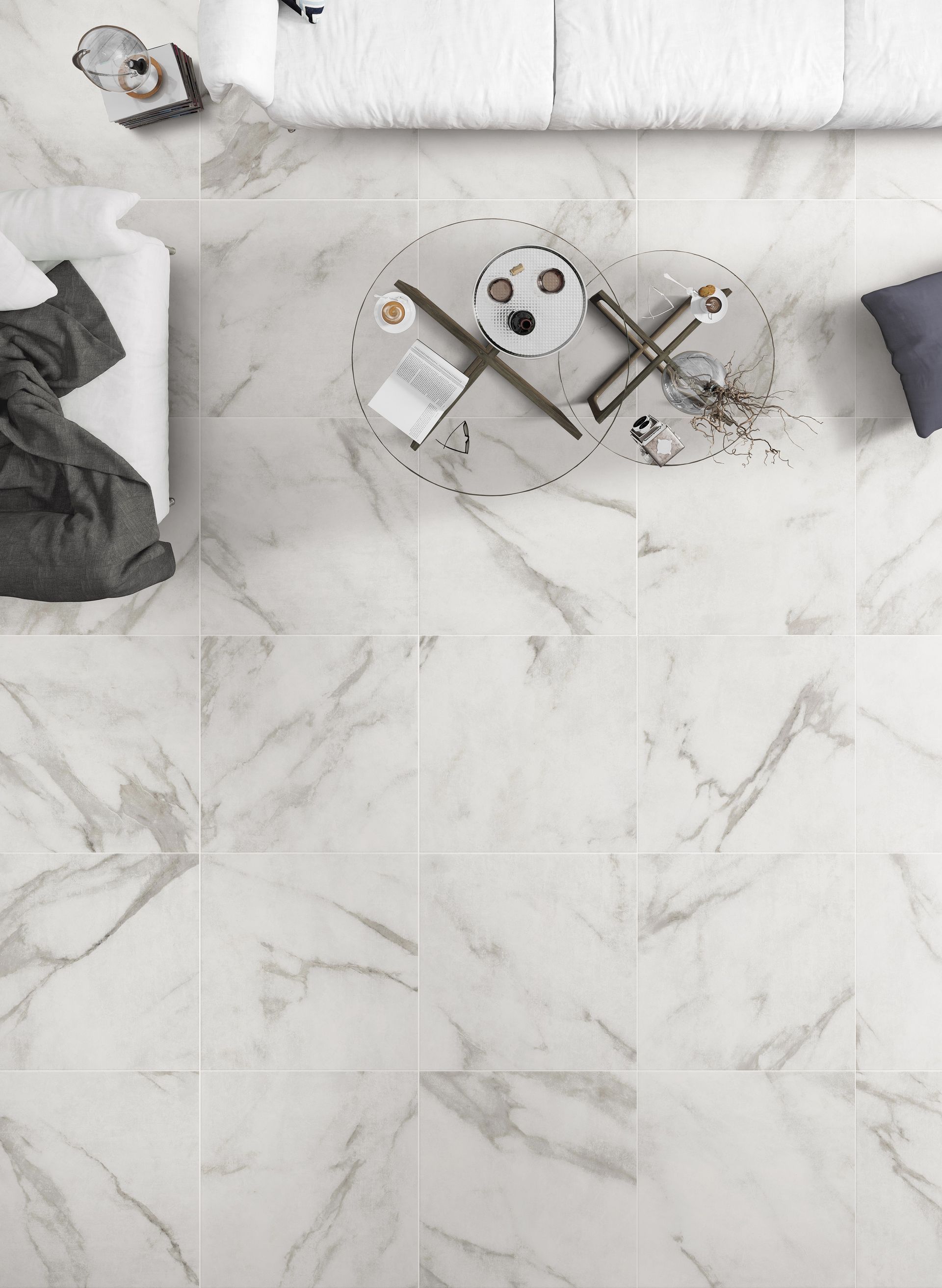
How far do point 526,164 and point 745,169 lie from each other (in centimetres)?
59

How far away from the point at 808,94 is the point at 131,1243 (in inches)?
136

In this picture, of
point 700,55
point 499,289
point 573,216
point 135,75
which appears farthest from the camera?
point 573,216

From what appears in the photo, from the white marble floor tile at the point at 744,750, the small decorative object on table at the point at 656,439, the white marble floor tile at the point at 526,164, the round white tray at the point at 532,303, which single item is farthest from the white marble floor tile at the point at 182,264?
the white marble floor tile at the point at 744,750

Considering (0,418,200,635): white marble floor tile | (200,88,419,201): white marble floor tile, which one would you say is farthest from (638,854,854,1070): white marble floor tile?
(200,88,419,201): white marble floor tile

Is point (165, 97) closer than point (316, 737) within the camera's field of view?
Yes

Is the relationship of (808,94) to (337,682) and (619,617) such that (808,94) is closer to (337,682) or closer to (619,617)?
(619,617)

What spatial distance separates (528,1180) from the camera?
2119 mm

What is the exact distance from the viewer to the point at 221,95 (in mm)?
1799

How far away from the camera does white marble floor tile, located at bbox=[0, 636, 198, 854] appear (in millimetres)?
2145

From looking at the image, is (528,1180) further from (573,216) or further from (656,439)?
(573,216)

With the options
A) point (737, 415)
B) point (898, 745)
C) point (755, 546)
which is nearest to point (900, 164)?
point (737, 415)

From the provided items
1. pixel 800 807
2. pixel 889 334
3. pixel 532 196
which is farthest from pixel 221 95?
pixel 800 807

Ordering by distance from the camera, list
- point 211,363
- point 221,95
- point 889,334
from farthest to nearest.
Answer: point 211,363, point 889,334, point 221,95

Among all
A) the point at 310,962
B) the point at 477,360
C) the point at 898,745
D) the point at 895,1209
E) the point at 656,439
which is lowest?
the point at 895,1209
